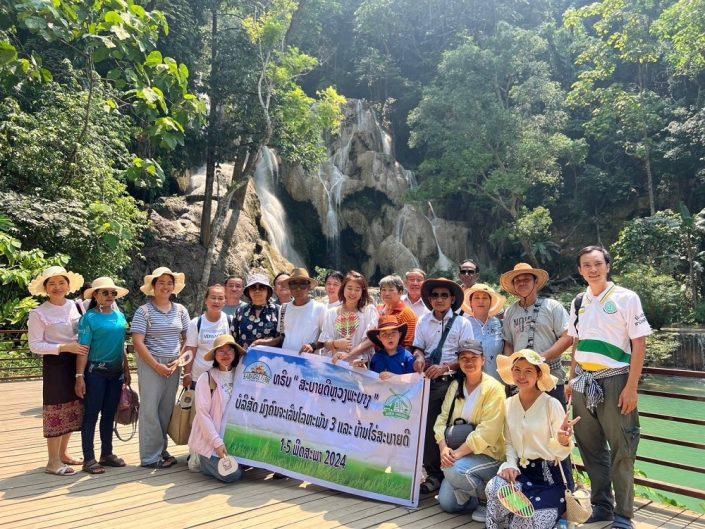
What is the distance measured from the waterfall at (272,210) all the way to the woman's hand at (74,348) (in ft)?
50.2

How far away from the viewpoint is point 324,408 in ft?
13.7

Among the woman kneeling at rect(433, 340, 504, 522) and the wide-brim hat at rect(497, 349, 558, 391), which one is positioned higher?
the wide-brim hat at rect(497, 349, 558, 391)

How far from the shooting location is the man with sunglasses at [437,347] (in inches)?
155

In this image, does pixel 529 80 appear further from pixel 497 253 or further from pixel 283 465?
pixel 283 465

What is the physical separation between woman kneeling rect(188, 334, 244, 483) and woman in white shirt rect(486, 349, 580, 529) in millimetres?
2129

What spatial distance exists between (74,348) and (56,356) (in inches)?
7.2

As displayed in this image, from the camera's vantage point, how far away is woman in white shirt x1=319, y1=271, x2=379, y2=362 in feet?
13.9

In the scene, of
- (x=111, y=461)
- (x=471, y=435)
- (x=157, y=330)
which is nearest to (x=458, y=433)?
(x=471, y=435)

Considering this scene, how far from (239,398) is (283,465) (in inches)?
27.3

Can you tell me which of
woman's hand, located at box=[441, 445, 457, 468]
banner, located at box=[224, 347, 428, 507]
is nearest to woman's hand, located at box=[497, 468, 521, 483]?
woman's hand, located at box=[441, 445, 457, 468]

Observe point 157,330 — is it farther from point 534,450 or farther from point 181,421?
point 534,450

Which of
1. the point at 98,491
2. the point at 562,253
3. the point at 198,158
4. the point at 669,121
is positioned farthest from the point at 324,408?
the point at 669,121

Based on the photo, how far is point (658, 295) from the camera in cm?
1759

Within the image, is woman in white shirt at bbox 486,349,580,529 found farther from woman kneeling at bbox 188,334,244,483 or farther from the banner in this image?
woman kneeling at bbox 188,334,244,483
